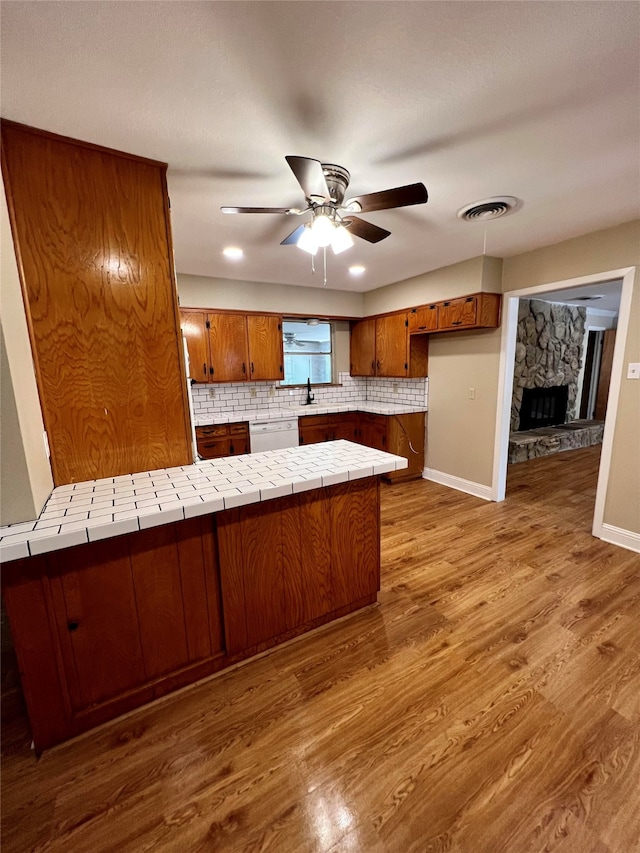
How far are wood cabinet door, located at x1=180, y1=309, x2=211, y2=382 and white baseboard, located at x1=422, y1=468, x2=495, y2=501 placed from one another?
9.69 feet

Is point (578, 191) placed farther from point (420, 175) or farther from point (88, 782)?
point (88, 782)

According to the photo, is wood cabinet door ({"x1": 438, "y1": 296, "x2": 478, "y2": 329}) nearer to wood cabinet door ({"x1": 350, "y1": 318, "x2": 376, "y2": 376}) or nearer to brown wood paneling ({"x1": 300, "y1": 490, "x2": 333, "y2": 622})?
wood cabinet door ({"x1": 350, "y1": 318, "x2": 376, "y2": 376})

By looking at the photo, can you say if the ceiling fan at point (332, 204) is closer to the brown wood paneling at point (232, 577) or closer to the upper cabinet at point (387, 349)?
the brown wood paneling at point (232, 577)

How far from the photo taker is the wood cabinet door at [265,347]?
4.12 metres

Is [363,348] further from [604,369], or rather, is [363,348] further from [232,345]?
[604,369]

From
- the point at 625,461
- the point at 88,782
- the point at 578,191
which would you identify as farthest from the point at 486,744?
the point at 578,191

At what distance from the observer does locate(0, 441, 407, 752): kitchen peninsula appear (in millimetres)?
1293

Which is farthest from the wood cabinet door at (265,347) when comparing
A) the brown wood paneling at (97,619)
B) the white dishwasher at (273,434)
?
the brown wood paneling at (97,619)

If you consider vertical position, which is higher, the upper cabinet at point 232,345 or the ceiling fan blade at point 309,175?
the ceiling fan blade at point 309,175

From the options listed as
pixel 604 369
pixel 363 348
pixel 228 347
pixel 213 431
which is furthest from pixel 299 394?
pixel 604 369

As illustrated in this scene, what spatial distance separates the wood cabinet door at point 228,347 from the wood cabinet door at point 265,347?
73mm

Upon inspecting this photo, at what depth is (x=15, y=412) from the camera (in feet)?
4.06

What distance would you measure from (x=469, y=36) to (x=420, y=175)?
80 cm

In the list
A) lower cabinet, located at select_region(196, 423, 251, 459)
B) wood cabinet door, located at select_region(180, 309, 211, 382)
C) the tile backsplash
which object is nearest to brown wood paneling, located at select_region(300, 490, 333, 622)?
lower cabinet, located at select_region(196, 423, 251, 459)
